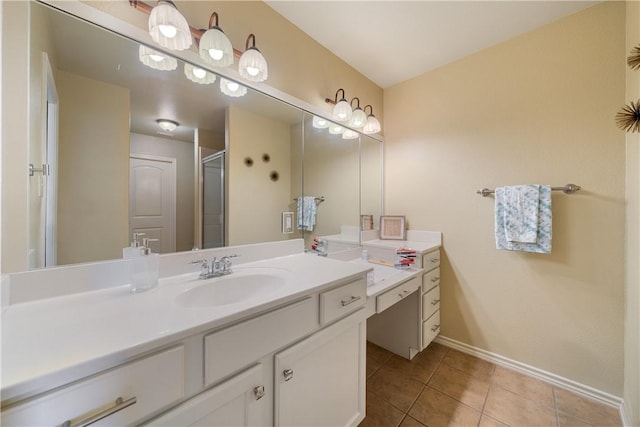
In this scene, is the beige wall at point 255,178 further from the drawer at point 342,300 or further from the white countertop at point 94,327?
the drawer at point 342,300

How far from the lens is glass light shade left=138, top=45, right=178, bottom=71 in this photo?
0.99m

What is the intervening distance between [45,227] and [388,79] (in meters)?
2.53

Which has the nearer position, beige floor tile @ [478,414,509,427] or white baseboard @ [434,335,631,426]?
beige floor tile @ [478,414,509,427]

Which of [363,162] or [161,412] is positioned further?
[363,162]

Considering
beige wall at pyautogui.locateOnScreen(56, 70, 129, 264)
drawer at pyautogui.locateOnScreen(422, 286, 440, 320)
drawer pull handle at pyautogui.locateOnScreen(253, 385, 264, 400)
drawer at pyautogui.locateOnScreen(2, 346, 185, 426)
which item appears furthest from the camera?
drawer at pyautogui.locateOnScreen(422, 286, 440, 320)

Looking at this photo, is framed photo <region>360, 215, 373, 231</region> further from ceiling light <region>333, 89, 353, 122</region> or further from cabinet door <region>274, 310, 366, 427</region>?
cabinet door <region>274, 310, 366, 427</region>

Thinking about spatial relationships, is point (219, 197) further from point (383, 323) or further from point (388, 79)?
point (388, 79)

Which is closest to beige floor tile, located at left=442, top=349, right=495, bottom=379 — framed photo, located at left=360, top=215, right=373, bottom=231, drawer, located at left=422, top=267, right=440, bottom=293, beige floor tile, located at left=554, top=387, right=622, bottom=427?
beige floor tile, located at left=554, top=387, right=622, bottom=427

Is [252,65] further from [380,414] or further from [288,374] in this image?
[380,414]

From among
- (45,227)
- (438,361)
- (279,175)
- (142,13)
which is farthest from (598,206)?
(45,227)

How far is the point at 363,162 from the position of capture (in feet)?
7.31

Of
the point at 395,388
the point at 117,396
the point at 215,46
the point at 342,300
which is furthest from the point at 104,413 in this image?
the point at 395,388

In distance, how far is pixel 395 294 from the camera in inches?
57.1

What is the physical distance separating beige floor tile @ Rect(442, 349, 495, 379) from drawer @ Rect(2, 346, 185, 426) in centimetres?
194
